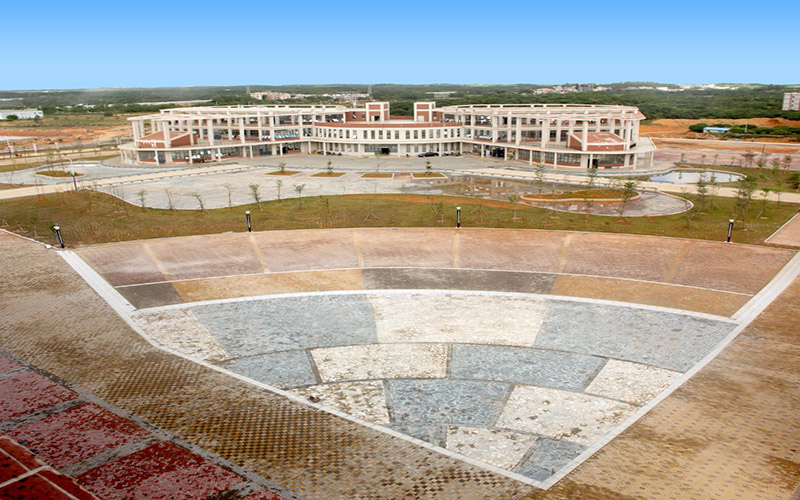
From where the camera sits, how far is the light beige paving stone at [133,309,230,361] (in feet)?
66.0

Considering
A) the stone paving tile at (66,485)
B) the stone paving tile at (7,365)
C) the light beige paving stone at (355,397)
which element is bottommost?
the light beige paving stone at (355,397)

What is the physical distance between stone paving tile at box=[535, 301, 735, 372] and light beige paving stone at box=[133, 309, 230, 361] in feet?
38.4

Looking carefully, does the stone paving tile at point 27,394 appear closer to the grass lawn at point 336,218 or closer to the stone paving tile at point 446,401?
the stone paving tile at point 446,401

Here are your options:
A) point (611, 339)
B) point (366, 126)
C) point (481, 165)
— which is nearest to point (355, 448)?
point (611, 339)

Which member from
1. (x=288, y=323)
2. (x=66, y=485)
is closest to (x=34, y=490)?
(x=66, y=485)

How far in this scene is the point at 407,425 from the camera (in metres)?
15.7

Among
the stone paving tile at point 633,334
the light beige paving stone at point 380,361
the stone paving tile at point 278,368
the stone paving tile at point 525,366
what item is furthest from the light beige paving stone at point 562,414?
the stone paving tile at point 278,368

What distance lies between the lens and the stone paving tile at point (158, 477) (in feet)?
38.6

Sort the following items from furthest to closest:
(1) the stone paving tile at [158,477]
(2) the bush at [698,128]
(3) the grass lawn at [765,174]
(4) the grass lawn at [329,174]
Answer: (2) the bush at [698,128], (4) the grass lawn at [329,174], (3) the grass lawn at [765,174], (1) the stone paving tile at [158,477]

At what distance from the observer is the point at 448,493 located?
1200 cm

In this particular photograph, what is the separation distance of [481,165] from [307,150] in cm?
2960

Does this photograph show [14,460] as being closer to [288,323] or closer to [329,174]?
[288,323]

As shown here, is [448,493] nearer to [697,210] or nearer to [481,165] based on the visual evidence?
[697,210]

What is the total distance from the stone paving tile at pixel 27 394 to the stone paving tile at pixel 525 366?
11652mm
